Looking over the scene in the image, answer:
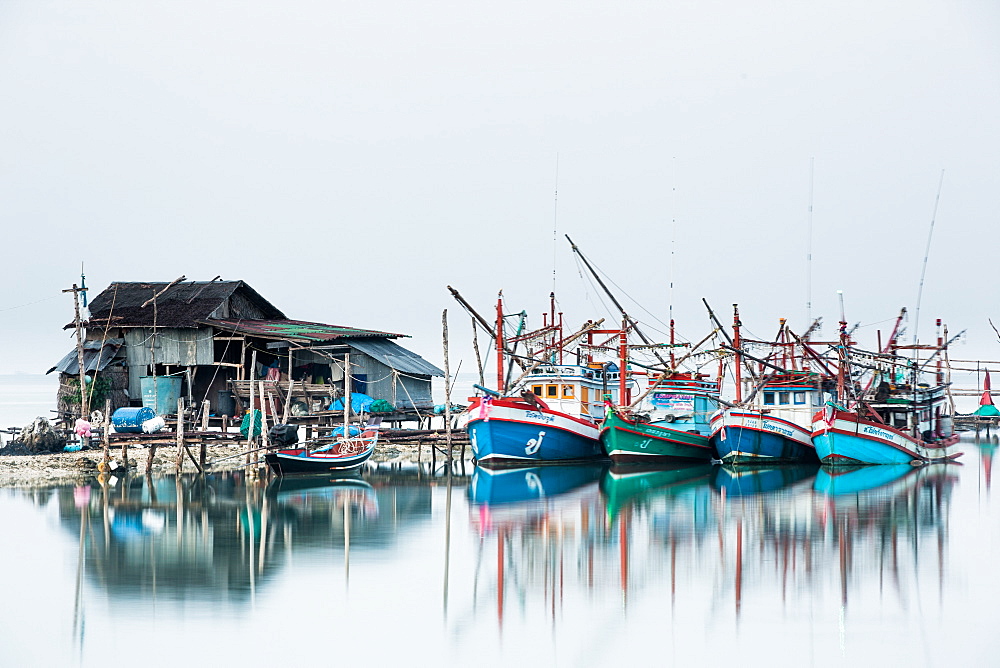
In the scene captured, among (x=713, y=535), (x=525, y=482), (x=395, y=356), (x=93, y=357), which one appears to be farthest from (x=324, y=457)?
(x=713, y=535)

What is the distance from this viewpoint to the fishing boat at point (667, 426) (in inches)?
1597

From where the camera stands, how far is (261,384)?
3734cm

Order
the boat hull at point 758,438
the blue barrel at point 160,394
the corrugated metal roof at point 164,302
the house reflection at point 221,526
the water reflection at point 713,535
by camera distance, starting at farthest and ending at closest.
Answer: the corrugated metal roof at point 164,302
the blue barrel at point 160,394
the boat hull at point 758,438
the house reflection at point 221,526
the water reflection at point 713,535

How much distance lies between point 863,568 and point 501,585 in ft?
23.0

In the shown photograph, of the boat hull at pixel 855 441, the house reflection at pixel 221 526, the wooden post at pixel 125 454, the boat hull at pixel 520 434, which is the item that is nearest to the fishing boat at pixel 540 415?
the boat hull at pixel 520 434

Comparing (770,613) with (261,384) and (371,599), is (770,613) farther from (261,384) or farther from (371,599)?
(261,384)

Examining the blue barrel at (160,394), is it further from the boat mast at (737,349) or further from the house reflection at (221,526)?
the boat mast at (737,349)

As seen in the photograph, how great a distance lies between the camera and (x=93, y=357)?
44000 millimetres

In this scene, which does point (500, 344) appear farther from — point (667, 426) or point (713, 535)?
point (713, 535)

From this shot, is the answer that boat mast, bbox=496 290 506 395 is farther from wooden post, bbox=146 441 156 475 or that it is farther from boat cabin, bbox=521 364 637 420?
wooden post, bbox=146 441 156 475

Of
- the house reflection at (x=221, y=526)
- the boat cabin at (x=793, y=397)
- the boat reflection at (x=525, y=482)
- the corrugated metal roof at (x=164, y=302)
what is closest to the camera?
the house reflection at (x=221, y=526)

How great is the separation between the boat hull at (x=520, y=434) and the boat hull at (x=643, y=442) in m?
1.25

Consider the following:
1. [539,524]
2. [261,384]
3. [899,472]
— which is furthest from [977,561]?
[261,384]

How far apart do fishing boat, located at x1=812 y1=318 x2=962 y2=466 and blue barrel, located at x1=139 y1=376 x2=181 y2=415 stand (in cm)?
2332
